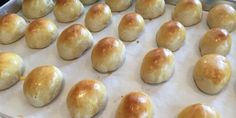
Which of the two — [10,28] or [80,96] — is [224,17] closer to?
[80,96]

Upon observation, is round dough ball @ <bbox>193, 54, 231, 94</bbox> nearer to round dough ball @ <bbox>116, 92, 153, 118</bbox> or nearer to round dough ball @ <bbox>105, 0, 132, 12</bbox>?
round dough ball @ <bbox>116, 92, 153, 118</bbox>

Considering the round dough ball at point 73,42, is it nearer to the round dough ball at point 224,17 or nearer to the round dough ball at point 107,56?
the round dough ball at point 107,56

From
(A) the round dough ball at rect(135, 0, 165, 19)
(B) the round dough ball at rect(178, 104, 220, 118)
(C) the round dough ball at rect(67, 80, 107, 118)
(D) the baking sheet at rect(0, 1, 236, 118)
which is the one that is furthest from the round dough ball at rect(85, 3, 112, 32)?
(B) the round dough ball at rect(178, 104, 220, 118)

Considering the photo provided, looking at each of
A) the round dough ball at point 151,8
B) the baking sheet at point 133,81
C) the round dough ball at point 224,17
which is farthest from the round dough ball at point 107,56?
the round dough ball at point 224,17

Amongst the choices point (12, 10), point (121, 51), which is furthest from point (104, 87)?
point (12, 10)

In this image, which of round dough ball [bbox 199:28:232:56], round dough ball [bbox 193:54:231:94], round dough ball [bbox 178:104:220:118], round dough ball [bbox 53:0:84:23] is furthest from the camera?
round dough ball [bbox 53:0:84:23]
